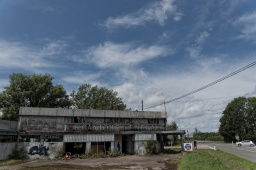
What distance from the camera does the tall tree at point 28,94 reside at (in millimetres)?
44875

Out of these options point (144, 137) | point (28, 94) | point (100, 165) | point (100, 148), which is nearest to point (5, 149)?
point (100, 148)

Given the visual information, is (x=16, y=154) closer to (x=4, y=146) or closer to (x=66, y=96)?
(x=4, y=146)

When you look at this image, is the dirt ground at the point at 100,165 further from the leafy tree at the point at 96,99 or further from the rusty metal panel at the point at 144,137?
the leafy tree at the point at 96,99

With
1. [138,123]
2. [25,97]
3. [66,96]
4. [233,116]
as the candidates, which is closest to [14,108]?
[25,97]

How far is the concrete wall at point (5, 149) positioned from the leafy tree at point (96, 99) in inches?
1243

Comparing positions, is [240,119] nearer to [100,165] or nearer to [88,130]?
[88,130]

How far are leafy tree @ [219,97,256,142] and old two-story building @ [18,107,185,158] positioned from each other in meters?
42.4

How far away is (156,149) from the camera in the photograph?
33875 millimetres

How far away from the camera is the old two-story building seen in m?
29.7

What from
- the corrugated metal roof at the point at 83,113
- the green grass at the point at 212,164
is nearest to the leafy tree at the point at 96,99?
the corrugated metal roof at the point at 83,113

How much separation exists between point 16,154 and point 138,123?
16557mm

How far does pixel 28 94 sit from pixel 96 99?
1858 centimetres

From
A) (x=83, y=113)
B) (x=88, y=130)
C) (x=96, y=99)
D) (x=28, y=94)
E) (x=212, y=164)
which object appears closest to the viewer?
(x=212, y=164)

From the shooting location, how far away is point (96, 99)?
2383 inches
